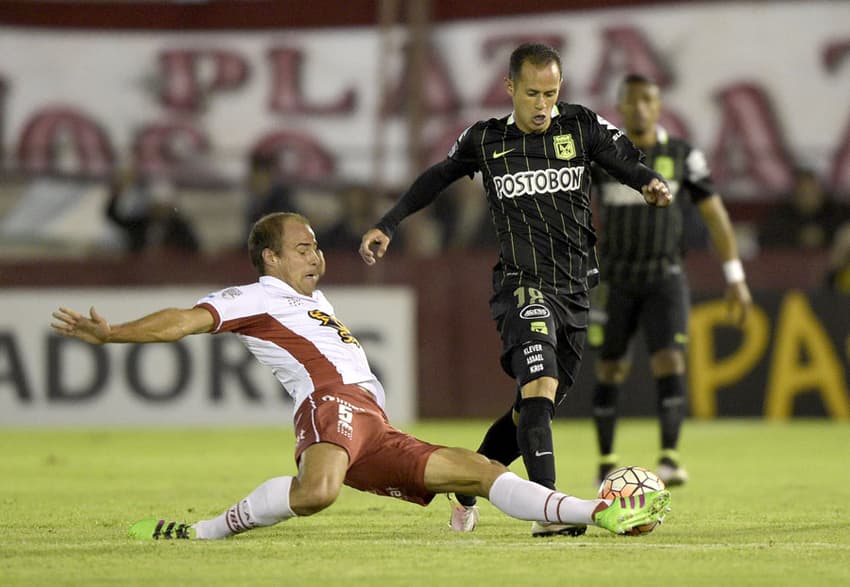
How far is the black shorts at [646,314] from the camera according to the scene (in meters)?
9.45

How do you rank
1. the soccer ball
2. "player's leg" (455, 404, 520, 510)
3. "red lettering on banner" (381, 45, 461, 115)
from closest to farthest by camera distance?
1. the soccer ball
2. "player's leg" (455, 404, 520, 510)
3. "red lettering on banner" (381, 45, 461, 115)

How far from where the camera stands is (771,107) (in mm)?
17906

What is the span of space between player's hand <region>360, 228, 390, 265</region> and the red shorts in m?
0.58

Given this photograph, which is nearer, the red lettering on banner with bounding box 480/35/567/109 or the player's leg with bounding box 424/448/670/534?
the player's leg with bounding box 424/448/670/534

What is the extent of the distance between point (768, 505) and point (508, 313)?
1.97 metres

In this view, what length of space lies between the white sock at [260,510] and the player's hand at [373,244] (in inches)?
41.6

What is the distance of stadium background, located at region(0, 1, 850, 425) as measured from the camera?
48.7 feet

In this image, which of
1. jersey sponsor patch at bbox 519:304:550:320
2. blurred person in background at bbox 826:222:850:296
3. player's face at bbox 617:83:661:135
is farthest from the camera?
blurred person in background at bbox 826:222:850:296

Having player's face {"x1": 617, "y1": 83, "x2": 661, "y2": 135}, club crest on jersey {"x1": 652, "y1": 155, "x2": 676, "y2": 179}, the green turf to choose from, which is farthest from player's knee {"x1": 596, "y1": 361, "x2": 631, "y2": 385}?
player's face {"x1": 617, "y1": 83, "x2": 661, "y2": 135}

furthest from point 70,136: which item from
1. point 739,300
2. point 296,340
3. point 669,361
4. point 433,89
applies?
point 296,340

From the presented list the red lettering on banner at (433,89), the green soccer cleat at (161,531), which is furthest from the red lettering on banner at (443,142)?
the green soccer cleat at (161,531)

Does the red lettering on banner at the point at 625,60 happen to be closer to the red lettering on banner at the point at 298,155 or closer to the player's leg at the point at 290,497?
the red lettering on banner at the point at 298,155

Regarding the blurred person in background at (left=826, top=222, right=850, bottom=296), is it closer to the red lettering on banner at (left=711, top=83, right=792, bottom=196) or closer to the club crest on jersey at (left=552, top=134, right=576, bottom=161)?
the red lettering on banner at (left=711, top=83, right=792, bottom=196)

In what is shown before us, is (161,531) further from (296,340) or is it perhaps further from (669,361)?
(669,361)
